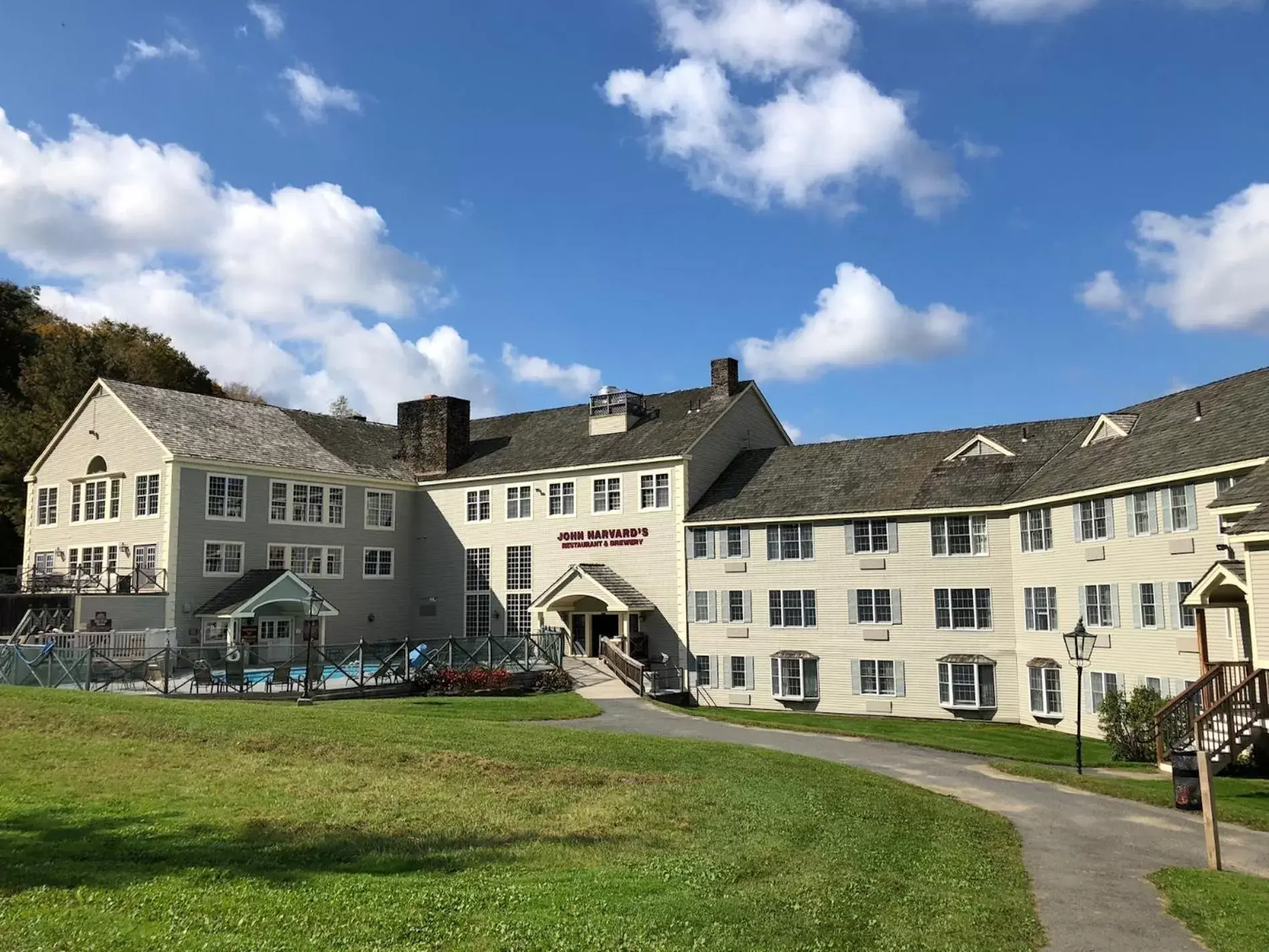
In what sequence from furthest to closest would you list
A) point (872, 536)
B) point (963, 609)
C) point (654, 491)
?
1. point (654, 491)
2. point (872, 536)
3. point (963, 609)

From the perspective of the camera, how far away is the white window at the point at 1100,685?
27578mm

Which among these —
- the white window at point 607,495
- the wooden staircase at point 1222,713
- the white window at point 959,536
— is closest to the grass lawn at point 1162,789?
the wooden staircase at point 1222,713

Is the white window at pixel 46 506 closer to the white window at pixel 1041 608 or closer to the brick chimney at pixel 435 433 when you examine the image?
the brick chimney at pixel 435 433

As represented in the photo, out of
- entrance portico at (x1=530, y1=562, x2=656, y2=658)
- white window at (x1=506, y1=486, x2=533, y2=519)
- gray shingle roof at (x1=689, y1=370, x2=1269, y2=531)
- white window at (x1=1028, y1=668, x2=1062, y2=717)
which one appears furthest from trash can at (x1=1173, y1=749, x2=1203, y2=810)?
white window at (x1=506, y1=486, x2=533, y2=519)

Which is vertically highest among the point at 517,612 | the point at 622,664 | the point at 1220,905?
the point at 517,612

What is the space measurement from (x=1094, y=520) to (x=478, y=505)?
2521cm

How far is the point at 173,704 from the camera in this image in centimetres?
2177

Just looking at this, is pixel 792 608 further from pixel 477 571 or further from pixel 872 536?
pixel 477 571

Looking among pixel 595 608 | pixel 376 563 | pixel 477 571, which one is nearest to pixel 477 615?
pixel 477 571

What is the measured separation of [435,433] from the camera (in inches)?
1804

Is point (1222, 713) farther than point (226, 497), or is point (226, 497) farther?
point (226, 497)

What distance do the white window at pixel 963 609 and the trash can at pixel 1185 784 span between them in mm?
15973

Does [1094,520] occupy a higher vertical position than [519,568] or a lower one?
higher

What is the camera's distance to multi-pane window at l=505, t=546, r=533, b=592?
41969 millimetres
